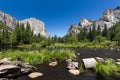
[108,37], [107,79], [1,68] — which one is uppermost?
[108,37]

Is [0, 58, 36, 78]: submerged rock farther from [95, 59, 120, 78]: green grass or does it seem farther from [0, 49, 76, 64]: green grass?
[95, 59, 120, 78]: green grass

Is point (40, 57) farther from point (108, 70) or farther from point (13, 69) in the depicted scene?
point (108, 70)

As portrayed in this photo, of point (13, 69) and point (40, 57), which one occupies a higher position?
point (40, 57)

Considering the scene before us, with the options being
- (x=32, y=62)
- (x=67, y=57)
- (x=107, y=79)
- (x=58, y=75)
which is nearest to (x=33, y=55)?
(x=32, y=62)

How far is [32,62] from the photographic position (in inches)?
674

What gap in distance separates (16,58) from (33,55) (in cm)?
211

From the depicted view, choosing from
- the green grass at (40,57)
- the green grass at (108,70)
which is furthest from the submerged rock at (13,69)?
the green grass at (108,70)

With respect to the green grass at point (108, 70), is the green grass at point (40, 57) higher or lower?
higher

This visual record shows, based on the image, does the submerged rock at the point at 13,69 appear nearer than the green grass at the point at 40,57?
Yes

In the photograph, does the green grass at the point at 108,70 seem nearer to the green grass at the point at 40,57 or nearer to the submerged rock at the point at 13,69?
the submerged rock at the point at 13,69

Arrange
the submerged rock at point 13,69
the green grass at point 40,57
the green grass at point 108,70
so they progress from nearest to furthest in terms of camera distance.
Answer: the submerged rock at point 13,69 → the green grass at point 108,70 → the green grass at point 40,57

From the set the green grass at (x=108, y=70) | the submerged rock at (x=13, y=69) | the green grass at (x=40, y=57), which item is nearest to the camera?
the submerged rock at (x=13, y=69)

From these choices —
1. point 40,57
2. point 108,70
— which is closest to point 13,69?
point 40,57

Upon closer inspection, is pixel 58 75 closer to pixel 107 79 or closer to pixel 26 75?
pixel 26 75
